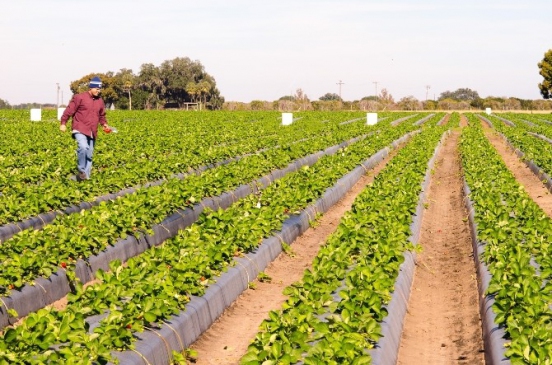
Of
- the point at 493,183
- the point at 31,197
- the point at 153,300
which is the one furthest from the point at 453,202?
the point at 153,300

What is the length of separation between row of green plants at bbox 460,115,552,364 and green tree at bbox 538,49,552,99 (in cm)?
8258

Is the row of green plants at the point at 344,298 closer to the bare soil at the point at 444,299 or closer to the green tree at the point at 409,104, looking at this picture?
the bare soil at the point at 444,299

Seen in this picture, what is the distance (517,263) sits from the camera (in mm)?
7582

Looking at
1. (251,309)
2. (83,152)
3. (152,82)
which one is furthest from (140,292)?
(152,82)

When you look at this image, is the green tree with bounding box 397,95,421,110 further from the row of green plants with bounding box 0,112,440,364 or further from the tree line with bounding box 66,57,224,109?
the row of green plants with bounding box 0,112,440,364

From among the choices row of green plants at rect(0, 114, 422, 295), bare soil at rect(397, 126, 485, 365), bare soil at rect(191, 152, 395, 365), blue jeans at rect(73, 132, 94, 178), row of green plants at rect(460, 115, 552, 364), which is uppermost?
blue jeans at rect(73, 132, 94, 178)

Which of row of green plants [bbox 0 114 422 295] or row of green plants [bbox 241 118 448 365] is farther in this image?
row of green plants [bbox 0 114 422 295]

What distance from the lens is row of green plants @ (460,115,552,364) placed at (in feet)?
18.2

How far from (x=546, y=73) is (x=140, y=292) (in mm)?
93649

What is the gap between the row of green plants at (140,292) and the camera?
5059mm

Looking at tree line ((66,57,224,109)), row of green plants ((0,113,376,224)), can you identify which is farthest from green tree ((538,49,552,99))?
row of green plants ((0,113,376,224))

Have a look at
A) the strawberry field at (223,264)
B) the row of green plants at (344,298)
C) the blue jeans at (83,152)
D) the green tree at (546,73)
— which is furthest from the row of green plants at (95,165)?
the green tree at (546,73)

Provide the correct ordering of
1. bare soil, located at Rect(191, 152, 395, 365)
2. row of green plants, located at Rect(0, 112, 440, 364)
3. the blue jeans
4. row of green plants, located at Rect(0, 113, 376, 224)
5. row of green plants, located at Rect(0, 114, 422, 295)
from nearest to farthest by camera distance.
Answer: row of green plants, located at Rect(0, 112, 440, 364) → bare soil, located at Rect(191, 152, 395, 365) → row of green plants, located at Rect(0, 114, 422, 295) → row of green plants, located at Rect(0, 113, 376, 224) → the blue jeans

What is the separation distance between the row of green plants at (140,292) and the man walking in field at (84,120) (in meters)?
3.77
